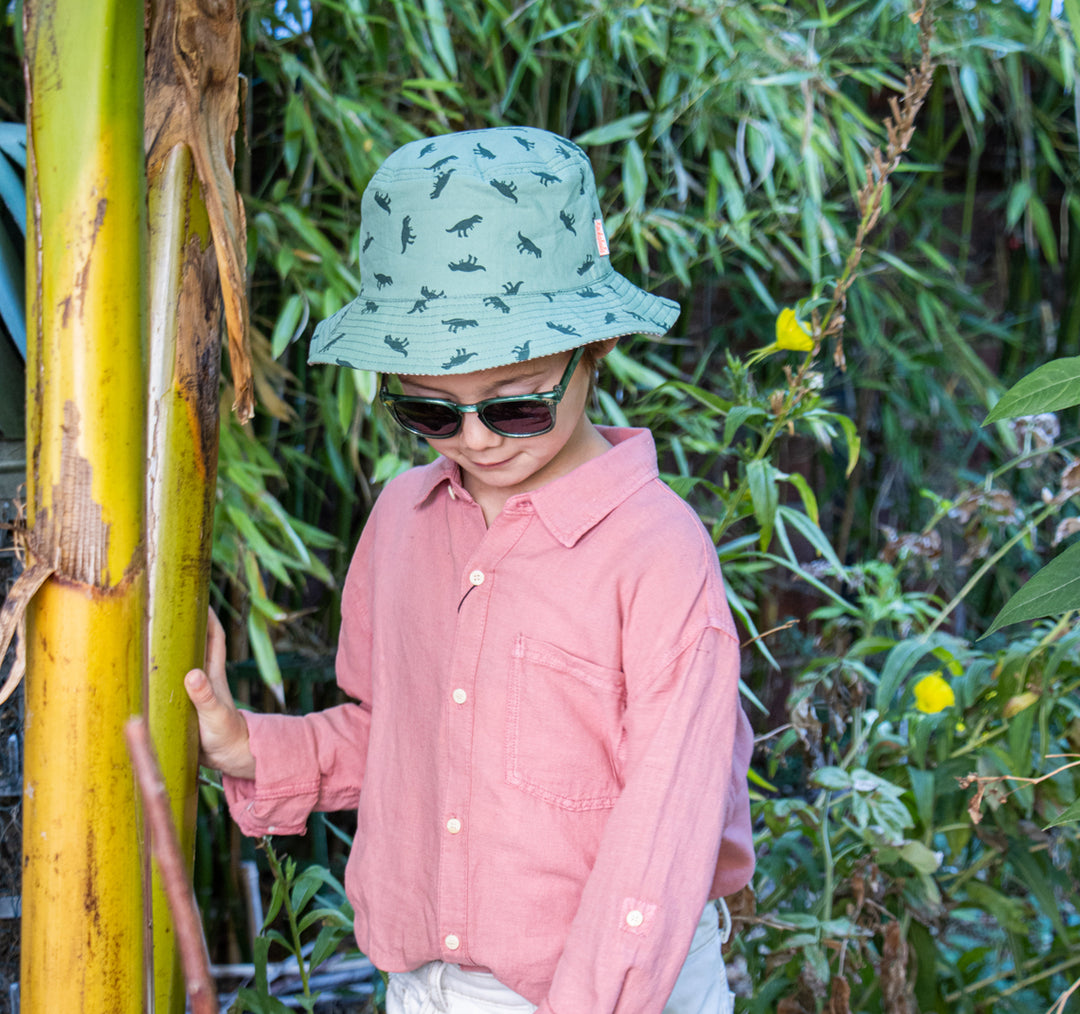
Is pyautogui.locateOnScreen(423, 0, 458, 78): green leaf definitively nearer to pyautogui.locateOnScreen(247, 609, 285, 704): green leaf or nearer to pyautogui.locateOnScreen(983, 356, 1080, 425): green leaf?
pyautogui.locateOnScreen(247, 609, 285, 704): green leaf

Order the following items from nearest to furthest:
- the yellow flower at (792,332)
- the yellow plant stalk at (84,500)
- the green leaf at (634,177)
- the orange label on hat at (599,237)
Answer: the yellow plant stalk at (84,500), the orange label on hat at (599,237), the yellow flower at (792,332), the green leaf at (634,177)

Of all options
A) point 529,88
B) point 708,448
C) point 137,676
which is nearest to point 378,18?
point 529,88

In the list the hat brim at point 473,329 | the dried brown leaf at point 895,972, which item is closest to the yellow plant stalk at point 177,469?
the hat brim at point 473,329

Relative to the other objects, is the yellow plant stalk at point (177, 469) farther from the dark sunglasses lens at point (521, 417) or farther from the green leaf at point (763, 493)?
the green leaf at point (763, 493)

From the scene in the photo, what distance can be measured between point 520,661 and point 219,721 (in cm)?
23

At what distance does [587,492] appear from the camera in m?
0.81

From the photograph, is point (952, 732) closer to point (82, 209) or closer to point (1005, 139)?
point (82, 209)

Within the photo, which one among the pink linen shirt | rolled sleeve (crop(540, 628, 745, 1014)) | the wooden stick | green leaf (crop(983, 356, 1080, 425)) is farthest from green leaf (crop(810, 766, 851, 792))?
the wooden stick

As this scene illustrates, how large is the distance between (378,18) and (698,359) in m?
1.15

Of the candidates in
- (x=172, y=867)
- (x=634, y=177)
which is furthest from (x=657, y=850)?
(x=634, y=177)

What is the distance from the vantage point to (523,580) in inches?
32.0

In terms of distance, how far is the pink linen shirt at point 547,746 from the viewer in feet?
2.38

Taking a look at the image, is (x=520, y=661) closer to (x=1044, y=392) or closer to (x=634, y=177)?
(x=1044, y=392)

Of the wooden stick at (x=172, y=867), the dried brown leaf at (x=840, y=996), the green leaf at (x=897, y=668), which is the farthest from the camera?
the green leaf at (x=897, y=668)
